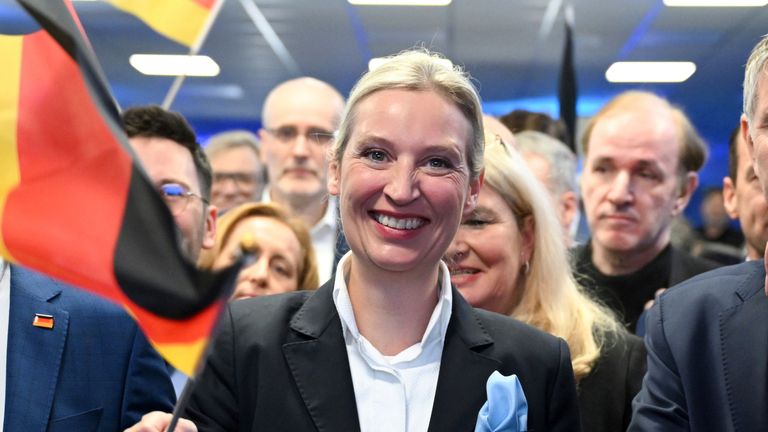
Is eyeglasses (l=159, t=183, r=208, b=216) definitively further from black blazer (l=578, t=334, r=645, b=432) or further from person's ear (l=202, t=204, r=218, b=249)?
black blazer (l=578, t=334, r=645, b=432)

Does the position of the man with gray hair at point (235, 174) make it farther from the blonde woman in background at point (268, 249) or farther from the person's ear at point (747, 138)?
the person's ear at point (747, 138)

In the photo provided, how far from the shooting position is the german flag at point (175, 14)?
1.88m

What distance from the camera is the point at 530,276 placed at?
9.79 ft

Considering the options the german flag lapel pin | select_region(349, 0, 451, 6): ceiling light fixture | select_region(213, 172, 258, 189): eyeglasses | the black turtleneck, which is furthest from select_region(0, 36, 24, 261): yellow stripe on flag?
select_region(349, 0, 451, 6): ceiling light fixture

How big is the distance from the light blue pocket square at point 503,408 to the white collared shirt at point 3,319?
0.90 m

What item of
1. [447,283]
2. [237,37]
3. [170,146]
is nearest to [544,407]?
[447,283]

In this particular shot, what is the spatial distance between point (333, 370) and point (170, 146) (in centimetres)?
106

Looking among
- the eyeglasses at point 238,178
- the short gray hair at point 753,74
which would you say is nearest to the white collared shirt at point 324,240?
the eyeglasses at point 238,178

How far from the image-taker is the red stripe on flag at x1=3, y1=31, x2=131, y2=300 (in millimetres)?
1640

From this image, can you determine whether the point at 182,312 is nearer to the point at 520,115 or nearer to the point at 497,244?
the point at 497,244

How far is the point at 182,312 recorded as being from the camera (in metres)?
1.50

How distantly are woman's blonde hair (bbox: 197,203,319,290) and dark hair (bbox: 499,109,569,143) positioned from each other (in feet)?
3.60

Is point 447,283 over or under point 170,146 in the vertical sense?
under

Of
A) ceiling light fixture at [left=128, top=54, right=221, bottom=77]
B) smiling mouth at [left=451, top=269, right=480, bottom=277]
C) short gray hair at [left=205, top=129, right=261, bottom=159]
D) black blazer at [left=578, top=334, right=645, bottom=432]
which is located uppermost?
ceiling light fixture at [left=128, top=54, right=221, bottom=77]
